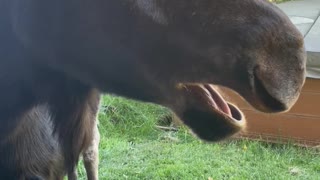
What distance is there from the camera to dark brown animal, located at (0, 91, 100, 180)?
155 centimetres

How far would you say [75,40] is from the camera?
117 centimetres

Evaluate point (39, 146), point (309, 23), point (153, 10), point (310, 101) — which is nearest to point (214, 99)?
point (153, 10)

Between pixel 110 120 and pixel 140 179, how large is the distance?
2.84 feet

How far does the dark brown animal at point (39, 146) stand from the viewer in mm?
1547

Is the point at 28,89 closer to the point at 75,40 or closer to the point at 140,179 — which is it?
the point at 75,40

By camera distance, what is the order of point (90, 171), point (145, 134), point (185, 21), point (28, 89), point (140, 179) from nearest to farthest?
1. point (185, 21)
2. point (28, 89)
3. point (90, 171)
4. point (140, 179)
5. point (145, 134)

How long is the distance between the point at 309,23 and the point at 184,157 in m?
1.28

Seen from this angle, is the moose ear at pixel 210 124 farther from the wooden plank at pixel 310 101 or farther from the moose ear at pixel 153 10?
the wooden plank at pixel 310 101

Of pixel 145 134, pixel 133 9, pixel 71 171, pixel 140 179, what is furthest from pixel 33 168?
pixel 145 134

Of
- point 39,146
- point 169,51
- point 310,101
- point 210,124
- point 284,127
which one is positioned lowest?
point 284,127

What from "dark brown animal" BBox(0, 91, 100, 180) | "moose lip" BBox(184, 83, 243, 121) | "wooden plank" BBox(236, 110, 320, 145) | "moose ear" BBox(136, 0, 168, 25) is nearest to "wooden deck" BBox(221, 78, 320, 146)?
"wooden plank" BBox(236, 110, 320, 145)

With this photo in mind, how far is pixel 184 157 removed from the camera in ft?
11.0

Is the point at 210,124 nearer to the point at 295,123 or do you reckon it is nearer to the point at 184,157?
the point at 184,157

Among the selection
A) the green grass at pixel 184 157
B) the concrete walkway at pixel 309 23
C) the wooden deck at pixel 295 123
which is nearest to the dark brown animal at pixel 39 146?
the green grass at pixel 184 157
